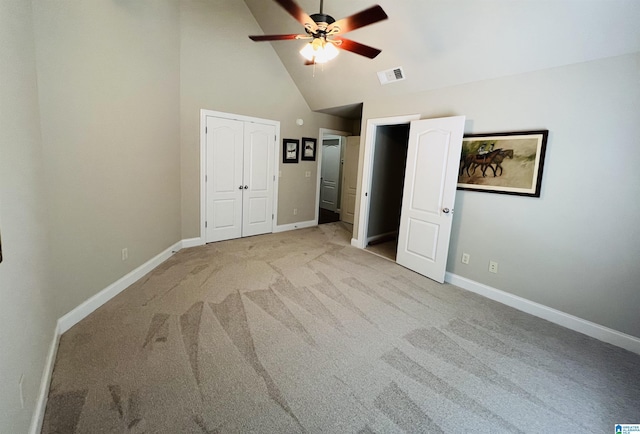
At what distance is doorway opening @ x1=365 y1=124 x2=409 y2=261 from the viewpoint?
4.92 metres

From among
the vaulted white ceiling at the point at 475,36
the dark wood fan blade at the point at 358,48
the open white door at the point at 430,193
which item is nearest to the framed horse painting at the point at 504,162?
the open white door at the point at 430,193

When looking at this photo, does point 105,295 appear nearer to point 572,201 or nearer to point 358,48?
point 358,48

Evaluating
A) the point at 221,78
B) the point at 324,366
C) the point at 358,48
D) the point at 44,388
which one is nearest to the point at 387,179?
the point at 358,48

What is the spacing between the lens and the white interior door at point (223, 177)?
14.7 feet

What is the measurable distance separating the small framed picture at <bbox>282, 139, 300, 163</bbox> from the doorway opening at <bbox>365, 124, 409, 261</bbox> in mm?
1686

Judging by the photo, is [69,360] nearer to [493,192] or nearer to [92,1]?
[92,1]

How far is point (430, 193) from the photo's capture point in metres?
3.58

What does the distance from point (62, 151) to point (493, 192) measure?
4.09m

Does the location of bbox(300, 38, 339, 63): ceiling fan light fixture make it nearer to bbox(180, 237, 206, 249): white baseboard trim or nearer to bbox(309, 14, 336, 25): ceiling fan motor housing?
bbox(309, 14, 336, 25): ceiling fan motor housing

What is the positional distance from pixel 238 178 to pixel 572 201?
4.51 meters

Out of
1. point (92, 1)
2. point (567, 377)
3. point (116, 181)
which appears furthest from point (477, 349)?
point (92, 1)

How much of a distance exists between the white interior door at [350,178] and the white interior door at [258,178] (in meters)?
2.04

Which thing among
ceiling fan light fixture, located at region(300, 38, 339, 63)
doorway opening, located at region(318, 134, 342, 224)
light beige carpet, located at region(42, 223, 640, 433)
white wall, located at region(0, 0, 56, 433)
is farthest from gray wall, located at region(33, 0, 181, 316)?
doorway opening, located at region(318, 134, 342, 224)

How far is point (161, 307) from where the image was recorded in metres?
2.60
